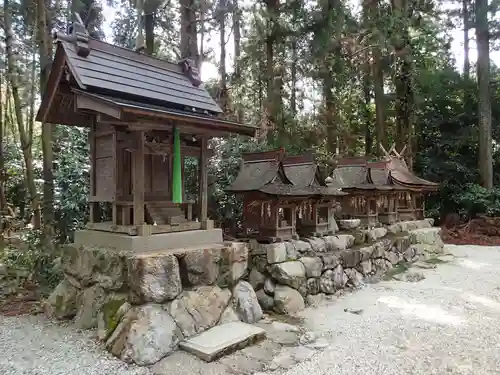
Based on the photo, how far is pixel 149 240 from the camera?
5031 mm

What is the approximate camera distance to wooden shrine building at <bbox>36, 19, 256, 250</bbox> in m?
4.95

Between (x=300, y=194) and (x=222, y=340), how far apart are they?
320 cm

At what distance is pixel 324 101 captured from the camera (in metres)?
14.7

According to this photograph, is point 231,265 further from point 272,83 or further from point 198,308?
point 272,83

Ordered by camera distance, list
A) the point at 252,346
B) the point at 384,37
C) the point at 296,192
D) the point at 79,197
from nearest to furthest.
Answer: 1. the point at 252,346
2. the point at 296,192
3. the point at 79,197
4. the point at 384,37

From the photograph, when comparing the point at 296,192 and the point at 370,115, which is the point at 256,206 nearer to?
the point at 296,192

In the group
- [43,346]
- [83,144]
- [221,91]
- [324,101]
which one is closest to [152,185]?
[43,346]

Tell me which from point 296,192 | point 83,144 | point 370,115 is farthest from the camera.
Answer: point 370,115

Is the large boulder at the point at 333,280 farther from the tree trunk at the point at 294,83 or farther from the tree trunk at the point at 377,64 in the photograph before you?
the tree trunk at the point at 377,64

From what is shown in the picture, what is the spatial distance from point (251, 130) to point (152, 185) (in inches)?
68.4

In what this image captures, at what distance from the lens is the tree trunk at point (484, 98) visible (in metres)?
15.2

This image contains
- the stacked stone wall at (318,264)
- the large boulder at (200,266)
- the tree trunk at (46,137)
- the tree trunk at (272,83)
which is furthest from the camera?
the tree trunk at (272,83)

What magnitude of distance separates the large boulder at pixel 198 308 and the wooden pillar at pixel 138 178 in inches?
46.4

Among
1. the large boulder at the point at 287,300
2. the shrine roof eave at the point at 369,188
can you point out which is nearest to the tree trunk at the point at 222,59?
the shrine roof eave at the point at 369,188
